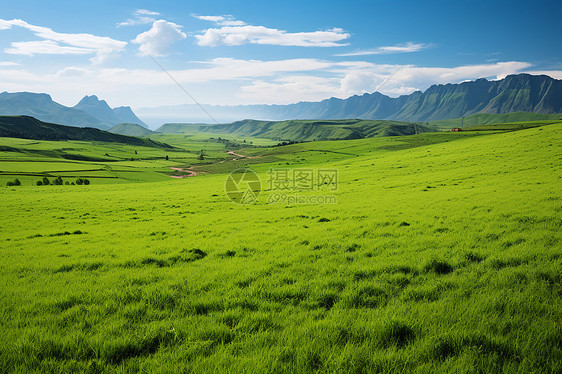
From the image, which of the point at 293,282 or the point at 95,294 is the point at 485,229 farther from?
the point at 95,294

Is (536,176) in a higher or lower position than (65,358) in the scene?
higher

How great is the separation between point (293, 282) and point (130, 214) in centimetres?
1950

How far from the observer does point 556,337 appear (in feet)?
15.6

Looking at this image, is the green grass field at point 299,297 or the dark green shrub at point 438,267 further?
the dark green shrub at point 438,267

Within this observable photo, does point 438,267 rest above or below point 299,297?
above

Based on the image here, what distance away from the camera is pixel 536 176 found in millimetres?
23469

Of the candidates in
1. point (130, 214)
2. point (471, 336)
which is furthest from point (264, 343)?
point (130, 214)

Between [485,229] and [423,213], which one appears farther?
[423,213]

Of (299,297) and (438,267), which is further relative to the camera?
(438,267)

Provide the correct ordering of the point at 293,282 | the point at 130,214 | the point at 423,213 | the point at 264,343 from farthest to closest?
the point at 130,214 → the point at 423,213 → the point at 293,282 → the point at 264,343

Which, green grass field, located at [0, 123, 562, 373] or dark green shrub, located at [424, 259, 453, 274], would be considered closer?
green grass field, located at [0, 123, 562, 373]

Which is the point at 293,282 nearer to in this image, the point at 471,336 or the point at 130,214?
the point at 471,336

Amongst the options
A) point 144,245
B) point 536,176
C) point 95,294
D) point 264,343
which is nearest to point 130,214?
point 144,245

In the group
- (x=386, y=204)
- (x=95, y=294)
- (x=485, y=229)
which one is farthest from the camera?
(x=386, y=204)
